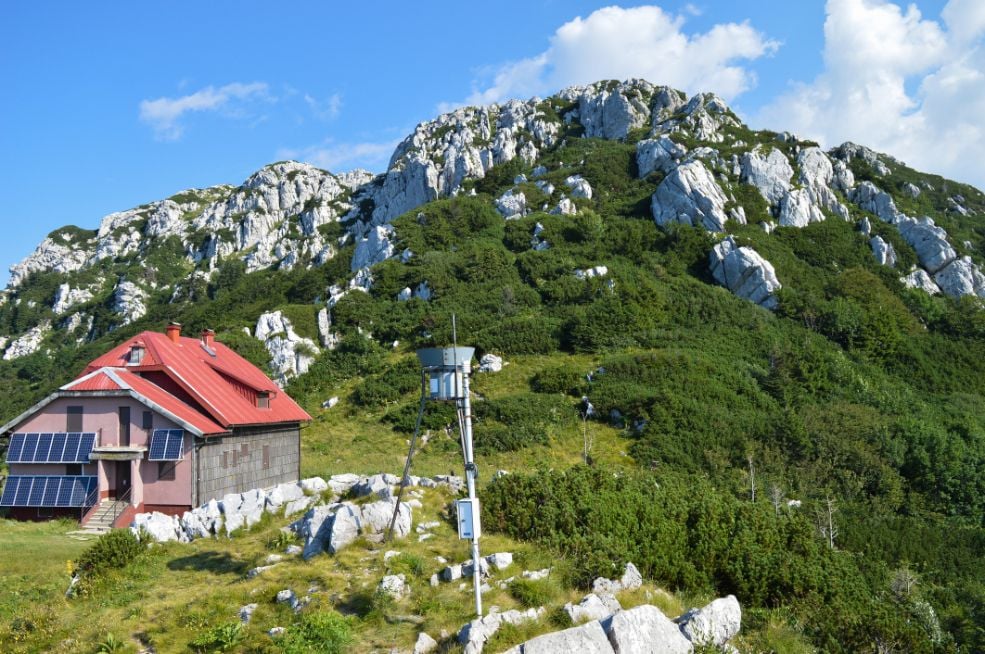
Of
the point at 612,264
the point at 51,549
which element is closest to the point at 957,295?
the point at 612,264

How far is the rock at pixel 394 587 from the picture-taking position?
11.3 meters

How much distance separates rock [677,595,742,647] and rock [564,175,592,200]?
67601 mm

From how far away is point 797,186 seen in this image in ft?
224

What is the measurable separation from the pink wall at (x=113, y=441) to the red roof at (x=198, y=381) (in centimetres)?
62

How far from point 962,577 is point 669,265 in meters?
38.4

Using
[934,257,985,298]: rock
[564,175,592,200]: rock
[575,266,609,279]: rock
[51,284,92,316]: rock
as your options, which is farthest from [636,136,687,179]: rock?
[51,284,92,316]: rock

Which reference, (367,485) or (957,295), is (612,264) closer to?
(957,295)

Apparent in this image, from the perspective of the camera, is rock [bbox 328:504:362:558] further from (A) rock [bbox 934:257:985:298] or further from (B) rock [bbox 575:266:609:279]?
(A) rock [bbox 934:257:985:298]

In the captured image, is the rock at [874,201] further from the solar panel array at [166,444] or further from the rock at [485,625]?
the rock at [485,625]

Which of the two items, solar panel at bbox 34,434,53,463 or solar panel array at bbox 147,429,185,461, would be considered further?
solar panel at bbox 34,434,53,463

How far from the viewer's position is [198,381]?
23781 millimetres

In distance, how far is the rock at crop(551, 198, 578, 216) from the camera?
70.5 metres

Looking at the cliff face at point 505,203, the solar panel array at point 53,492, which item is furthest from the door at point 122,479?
the cliff face at point 505,203

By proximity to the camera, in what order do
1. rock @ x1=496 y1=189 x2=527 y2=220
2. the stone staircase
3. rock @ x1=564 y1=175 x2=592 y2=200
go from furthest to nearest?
rock @ x1=564 y1=175 x2=592 y2=200, rock @ x1=496 y1=189 x2=527 y2=220, the stone staircase
